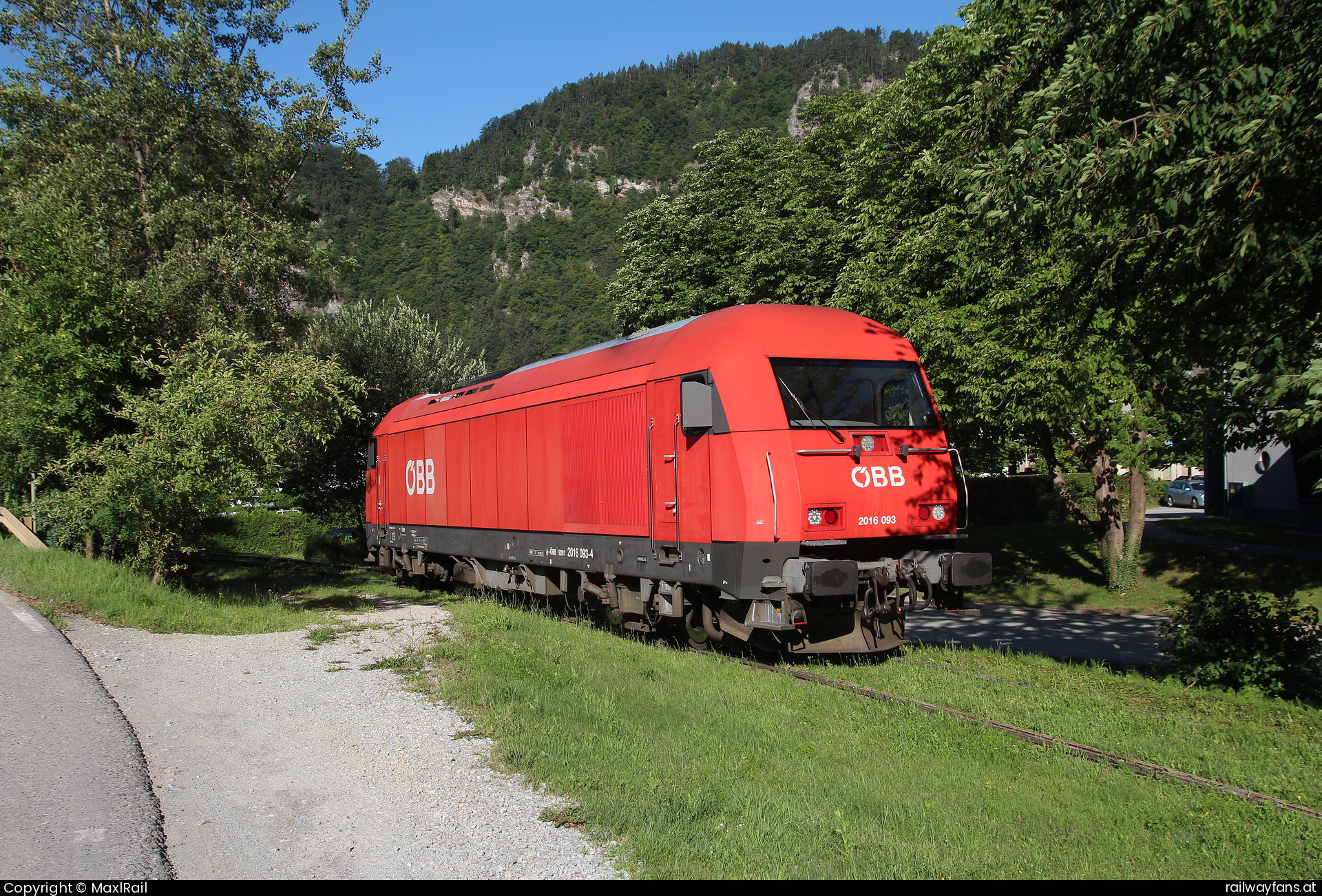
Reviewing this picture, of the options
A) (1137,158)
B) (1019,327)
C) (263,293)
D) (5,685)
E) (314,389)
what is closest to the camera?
(1137,158)

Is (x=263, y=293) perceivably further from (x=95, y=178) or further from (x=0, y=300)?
(x=0, y=300)

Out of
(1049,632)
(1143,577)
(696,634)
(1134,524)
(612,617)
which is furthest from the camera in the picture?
(1143,577)

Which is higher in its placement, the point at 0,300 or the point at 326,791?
the point at 0,300

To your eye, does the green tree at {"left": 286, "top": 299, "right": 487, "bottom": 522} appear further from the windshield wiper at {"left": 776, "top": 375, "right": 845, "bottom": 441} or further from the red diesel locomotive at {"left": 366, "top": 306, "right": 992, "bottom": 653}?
the windshield wiper at {"left": 776, "top": 375, "right": 845, "bottom": 441}

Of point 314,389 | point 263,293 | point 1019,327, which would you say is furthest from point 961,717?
point 263,293

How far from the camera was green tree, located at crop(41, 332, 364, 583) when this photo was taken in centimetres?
1274

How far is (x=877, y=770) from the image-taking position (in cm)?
592

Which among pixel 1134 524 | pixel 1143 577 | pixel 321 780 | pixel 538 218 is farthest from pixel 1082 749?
pixel 538 218

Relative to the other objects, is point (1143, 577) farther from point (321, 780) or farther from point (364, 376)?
point (364, 376)

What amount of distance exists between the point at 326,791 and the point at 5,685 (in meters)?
4.48

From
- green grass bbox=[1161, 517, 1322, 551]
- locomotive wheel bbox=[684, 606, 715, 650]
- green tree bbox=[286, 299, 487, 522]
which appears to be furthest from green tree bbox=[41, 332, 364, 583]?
green grass bbox=[1161, 517, 1322, 551]

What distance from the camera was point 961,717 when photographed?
7129mm

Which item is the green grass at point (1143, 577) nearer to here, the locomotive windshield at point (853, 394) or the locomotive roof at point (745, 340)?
the locomotive windshield at point (853, 394)

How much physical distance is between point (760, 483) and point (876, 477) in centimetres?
135
